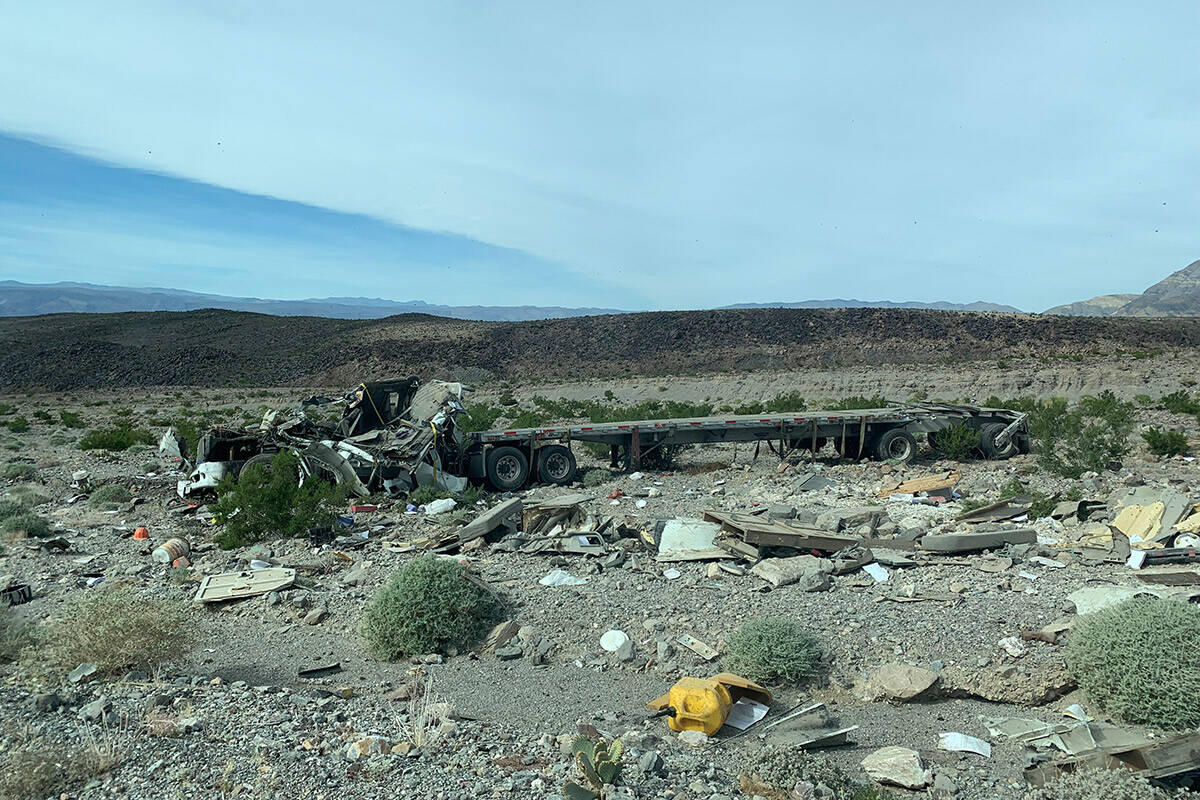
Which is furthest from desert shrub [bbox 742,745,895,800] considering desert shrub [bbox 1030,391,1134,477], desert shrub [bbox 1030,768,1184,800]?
desert shrub [bbox 1030,391,1134,477]

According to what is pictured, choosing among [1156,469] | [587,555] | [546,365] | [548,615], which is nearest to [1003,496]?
[1156,469]

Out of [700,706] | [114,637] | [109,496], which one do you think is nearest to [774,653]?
[700,706]

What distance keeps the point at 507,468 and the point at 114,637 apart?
899 centimetres

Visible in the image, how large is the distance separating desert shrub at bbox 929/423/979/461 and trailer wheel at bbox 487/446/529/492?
8997 millimetres

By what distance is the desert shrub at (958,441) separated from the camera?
16125 millimetres

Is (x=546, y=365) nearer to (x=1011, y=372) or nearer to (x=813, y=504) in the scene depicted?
(x=1011, y=372)

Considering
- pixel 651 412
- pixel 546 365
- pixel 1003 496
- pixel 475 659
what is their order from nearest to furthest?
pixel 475 659 → pixel 1003 496 → pixel 651 412 → pixel 546 365

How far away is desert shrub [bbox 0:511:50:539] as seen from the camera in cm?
1153

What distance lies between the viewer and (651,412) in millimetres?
26828

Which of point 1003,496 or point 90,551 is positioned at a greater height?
point 1003,496

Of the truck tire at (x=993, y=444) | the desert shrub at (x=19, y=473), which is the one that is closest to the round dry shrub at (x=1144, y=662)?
the truck tire at (x=993, y=444)

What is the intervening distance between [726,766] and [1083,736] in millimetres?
2467

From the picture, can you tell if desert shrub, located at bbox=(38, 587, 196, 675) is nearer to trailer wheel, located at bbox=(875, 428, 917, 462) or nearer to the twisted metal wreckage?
the twisted metal wreckage

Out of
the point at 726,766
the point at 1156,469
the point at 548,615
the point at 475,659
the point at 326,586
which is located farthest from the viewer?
the point at 1156,469
